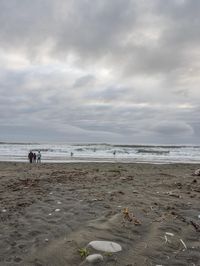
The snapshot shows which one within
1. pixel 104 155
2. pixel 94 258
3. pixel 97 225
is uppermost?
pixel 104 155

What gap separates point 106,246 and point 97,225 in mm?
1088

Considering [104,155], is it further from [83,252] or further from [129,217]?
[83,252]

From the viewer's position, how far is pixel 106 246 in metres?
5.16

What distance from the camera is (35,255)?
191 inches

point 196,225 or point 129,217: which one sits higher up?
point 129,217

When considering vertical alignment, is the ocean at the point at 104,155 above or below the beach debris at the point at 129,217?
above

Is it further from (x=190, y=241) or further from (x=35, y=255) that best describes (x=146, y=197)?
(x=35, y=255)

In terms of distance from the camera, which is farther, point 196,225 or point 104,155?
point 104,155

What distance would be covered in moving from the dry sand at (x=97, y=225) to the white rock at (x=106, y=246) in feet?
0.37

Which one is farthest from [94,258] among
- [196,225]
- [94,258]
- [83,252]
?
[196,225]

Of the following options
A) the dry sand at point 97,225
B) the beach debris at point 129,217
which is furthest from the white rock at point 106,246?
the beach debris at point 129,217

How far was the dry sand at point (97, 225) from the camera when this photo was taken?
16.1 feet

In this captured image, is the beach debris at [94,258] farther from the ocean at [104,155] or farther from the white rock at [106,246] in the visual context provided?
the ocean at [104,155]

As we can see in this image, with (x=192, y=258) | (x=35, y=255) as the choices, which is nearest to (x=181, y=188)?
(x=192, y=258)
